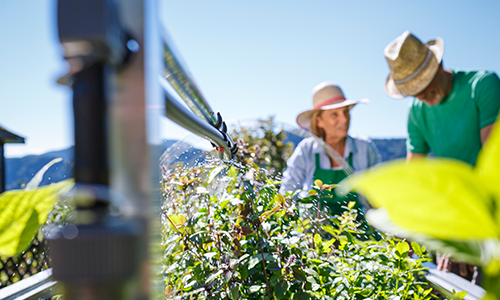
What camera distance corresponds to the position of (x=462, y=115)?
2.23 metres

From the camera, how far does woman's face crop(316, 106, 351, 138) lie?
301 cm

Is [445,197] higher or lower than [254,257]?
higher

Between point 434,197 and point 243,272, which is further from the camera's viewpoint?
point 243,272

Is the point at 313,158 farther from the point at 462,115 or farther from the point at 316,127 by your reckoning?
the point at 462,115

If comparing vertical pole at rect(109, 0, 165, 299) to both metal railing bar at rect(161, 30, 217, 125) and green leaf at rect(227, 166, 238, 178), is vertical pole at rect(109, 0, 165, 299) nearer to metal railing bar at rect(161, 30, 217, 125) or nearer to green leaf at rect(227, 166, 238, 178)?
metal railing bar at rect(161, 30, 217, 125)

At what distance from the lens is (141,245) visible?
0.16 meters

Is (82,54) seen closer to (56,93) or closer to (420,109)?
(56,93)

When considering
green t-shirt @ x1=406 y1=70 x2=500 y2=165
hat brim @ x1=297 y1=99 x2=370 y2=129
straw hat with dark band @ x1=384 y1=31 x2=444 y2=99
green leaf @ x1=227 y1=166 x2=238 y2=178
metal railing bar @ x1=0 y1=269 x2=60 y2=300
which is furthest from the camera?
hat brim @ x1=297 y1=99 x2=370 y2=129

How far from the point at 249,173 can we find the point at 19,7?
2.11ft

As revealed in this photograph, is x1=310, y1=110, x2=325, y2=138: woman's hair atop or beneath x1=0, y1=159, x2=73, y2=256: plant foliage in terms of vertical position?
beneath

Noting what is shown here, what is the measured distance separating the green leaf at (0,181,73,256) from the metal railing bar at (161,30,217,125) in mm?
141

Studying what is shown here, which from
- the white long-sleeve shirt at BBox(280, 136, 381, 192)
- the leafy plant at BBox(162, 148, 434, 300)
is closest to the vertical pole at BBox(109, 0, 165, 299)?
the leafy plant at BBox(162, 148, 434, 300)

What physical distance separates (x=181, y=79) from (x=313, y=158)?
240 cm

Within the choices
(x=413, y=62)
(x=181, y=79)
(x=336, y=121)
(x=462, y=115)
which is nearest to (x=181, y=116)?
(x=181, y=79)
